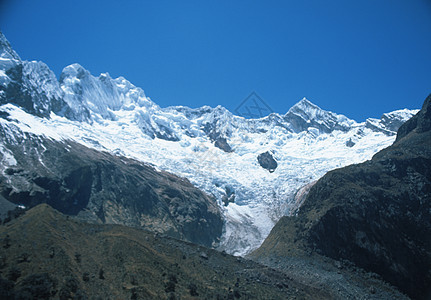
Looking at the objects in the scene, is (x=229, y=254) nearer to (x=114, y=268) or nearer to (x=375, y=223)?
(x=375, y=223)

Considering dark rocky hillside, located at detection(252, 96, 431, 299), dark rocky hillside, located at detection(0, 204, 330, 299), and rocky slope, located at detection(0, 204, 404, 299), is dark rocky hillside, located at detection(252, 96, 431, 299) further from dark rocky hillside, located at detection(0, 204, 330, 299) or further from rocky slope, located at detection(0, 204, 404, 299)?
dark rocky hillside, located at detection(0, 204, 330, 299)

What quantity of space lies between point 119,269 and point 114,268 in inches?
49.3

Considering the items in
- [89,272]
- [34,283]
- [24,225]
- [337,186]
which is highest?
[337,186]

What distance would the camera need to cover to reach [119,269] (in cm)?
8250

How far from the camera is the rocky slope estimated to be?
70688 mm

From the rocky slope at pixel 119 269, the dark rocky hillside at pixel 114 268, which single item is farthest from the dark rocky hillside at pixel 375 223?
the dark rocky hillside at pixel 114 268

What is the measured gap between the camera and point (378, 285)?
111m

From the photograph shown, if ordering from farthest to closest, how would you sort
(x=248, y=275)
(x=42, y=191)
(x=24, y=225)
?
(x=42, y=191) → (x=248, y=275) → (x=24, y=225)

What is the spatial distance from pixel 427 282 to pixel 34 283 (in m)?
108

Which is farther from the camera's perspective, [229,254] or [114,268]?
[229,254]

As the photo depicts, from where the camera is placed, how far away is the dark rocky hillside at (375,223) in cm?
12012

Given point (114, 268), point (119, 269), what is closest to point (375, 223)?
point (119, 269)

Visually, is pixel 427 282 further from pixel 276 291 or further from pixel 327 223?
pixel 276 291

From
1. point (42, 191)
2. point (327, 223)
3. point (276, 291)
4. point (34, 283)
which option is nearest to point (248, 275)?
point (276, 291)
